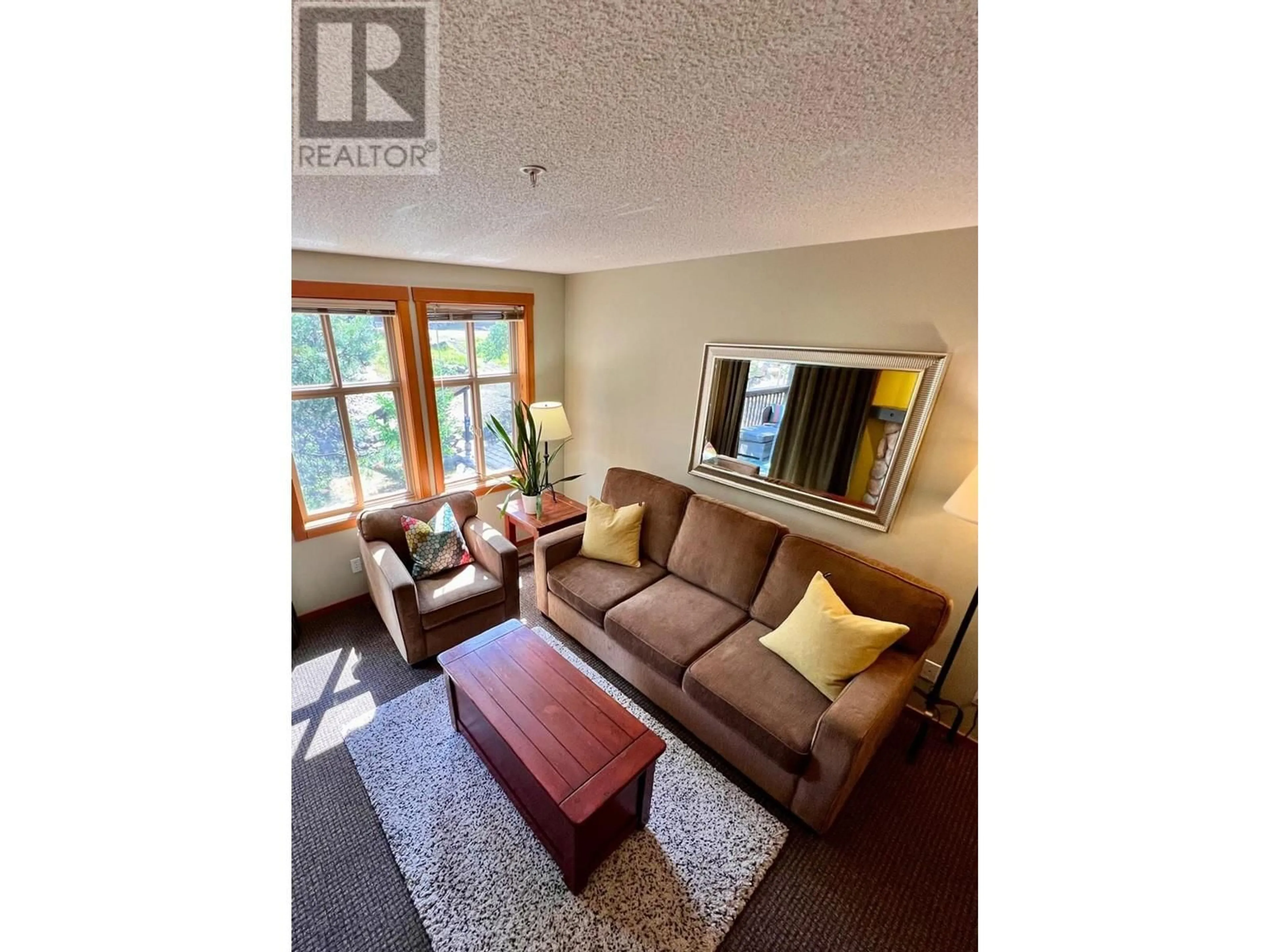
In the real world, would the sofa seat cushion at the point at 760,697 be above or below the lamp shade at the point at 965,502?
below

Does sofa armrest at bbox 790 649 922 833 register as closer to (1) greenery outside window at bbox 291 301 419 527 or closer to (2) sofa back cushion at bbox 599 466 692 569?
(2) sofa back cushion at bbox 599 466 692 569

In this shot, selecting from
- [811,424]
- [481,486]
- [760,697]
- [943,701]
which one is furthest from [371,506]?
[943,701]

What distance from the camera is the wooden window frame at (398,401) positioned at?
2605mm

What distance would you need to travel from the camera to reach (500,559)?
258cm

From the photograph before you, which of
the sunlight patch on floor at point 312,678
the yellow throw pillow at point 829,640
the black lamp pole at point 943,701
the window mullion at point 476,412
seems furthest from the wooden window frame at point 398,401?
the black lamp pole at point 943,701

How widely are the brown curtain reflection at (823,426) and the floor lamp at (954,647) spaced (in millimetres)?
508

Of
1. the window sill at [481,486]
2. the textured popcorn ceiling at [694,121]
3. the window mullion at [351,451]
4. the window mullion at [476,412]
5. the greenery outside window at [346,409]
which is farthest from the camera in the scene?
the window sill at [481,486]

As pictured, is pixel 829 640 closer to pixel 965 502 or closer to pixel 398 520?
pixel 965 502

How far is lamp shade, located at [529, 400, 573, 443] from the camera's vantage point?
131 inches

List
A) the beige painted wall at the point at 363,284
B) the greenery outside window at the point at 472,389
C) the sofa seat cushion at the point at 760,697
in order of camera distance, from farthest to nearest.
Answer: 1. the greenery outside window at the point at 472,389
2. the beige painted wall at the point at 363,284
3. the sofa seat cushion at the point at 760,697

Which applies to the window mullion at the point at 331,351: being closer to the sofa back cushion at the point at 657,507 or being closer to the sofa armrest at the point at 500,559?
the sofa armrest at the point at 500,559

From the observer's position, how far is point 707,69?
0.71 metres

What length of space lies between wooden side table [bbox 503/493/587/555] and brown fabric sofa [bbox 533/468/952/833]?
435mm
